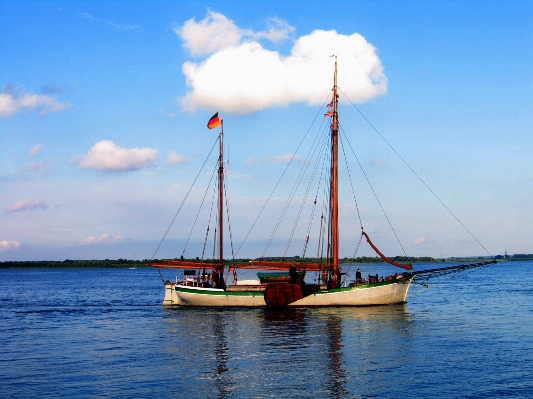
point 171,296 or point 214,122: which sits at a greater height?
point 214,122

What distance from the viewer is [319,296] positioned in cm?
5706

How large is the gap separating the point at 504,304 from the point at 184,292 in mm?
35184

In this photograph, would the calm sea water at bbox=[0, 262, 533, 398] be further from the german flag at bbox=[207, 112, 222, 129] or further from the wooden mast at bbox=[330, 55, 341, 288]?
the german flag at bbox=[207, 112, 222, 129]

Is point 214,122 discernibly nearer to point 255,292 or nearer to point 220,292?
point 220,292

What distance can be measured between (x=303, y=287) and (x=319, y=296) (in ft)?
5.86

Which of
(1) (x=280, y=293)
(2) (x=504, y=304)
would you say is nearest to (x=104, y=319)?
(1) (x=280, y=293)

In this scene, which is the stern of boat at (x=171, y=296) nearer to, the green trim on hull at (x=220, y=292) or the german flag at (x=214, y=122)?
the green trim on hull at (x=220, y=292)

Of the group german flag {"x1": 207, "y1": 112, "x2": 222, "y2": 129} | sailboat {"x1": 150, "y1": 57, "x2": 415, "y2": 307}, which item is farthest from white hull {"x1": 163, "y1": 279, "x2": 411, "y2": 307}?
german flag {"x1": 207, "y1": 112, "x2": 222, "y2": 129}

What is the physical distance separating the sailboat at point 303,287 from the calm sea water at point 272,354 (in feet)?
6.09

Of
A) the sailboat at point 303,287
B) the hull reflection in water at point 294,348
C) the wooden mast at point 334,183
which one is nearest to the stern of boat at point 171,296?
the sailboat at point 303,287

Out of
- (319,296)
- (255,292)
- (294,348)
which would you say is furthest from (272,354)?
(255,292)

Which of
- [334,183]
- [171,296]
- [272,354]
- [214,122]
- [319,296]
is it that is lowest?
[272,354]

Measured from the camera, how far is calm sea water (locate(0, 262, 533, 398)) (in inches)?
1034

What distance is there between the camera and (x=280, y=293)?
188 ft
